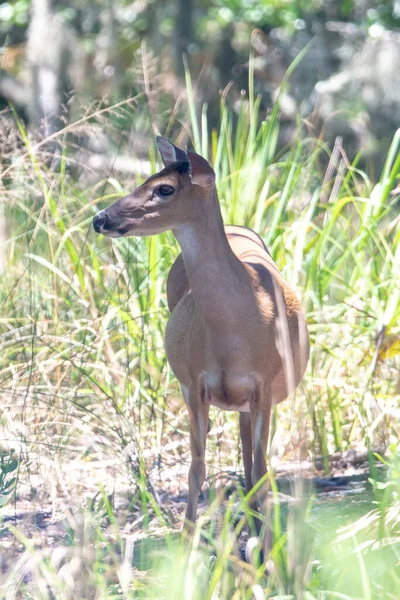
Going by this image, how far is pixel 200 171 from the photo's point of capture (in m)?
3.63

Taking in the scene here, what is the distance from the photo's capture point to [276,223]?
548 centimetres

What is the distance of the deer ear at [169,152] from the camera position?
3752 millimetres

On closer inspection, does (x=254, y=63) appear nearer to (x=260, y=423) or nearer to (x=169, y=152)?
(x=169, y=152)

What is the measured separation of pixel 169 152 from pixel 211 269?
0.59m

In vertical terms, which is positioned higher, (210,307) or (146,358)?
(146,358)

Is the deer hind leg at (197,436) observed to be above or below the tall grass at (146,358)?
below

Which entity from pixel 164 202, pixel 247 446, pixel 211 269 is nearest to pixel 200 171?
pixel 164 202

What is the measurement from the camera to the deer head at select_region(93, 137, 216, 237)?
3.54 m

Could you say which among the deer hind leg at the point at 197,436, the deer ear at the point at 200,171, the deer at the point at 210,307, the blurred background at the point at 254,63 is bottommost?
the deer hind leg at the point at 197,436

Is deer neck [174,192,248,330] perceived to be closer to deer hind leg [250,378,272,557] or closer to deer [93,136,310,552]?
deer [93,136,310,552]

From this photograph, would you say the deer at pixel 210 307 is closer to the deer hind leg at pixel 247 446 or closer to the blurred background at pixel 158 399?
the blurred background at pixel 158 399

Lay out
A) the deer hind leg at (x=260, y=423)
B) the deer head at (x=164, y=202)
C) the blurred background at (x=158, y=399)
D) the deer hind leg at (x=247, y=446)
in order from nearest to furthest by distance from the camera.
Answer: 1. the blurred background at (x=158, y=399)
2. the deer head at (x=164, y=202)
3. the deer hind leg at (x=260, y=423)
4. the deer hind leg at (x=247, y=446)

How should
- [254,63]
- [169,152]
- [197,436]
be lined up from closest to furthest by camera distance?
[197,436]
[169,152]
[254,63]

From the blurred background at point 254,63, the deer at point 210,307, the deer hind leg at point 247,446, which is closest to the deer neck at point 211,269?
the deer at point 210,307
